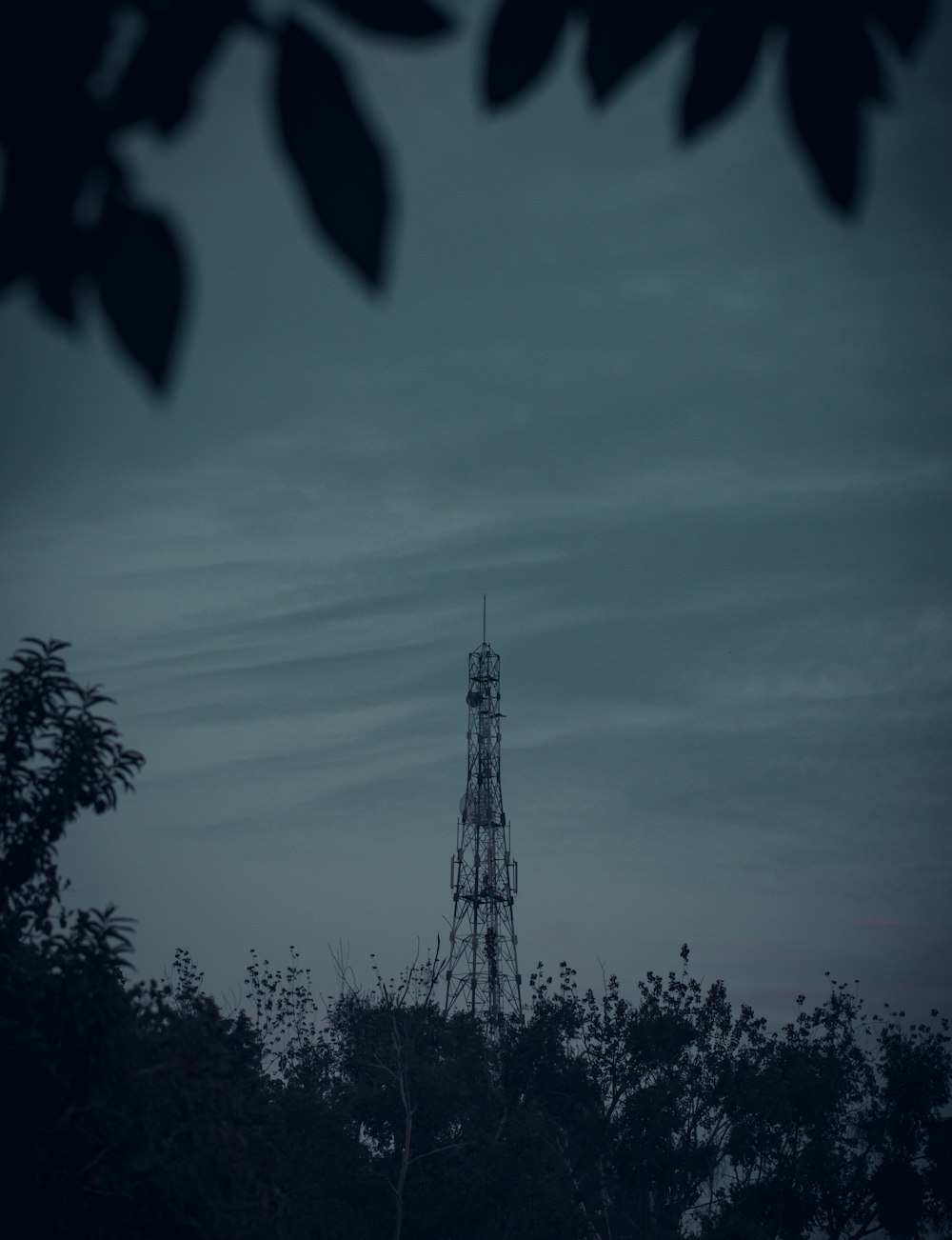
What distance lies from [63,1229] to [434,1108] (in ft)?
45.4

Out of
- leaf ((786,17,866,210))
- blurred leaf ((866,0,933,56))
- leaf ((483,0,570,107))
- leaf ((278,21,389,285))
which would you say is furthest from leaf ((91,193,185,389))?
blurred leaf ((866,0,933,56))

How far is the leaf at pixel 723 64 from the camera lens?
119 centimetres

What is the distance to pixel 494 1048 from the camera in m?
24.8

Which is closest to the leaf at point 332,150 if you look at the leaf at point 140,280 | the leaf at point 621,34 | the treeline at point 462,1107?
the leaf at point 140,280

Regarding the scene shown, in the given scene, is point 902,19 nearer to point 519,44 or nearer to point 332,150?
point 519,44

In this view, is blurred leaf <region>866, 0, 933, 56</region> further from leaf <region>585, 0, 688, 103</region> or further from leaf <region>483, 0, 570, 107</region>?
leaf <region>483, 0, 570, 107</region>

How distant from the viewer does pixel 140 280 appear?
1088 mm

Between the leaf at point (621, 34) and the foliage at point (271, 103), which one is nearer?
the foliage at point (271, 103)

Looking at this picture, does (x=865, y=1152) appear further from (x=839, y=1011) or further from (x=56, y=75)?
(x=56, y=75)

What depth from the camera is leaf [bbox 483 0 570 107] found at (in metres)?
1.20

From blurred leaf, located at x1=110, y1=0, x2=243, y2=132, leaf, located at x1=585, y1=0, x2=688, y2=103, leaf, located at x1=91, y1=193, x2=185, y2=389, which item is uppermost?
leaf, located at x1=585, y1=0, x2=688, y2=103

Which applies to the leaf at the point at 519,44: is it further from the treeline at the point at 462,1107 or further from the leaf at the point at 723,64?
the treeline at the point at 462,1107

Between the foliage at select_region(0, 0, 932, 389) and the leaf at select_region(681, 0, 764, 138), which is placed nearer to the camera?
the foliage at select_region(0, 0, 932, 389)

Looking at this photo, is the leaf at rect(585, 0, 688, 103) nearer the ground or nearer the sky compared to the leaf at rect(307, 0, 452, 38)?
nearer the sky
